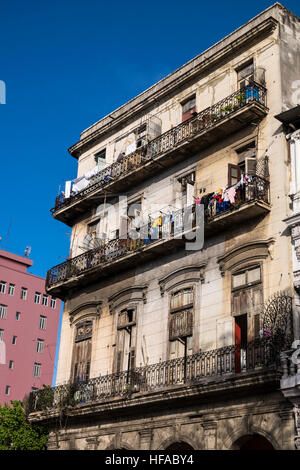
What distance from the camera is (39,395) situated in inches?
923

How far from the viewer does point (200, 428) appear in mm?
17641

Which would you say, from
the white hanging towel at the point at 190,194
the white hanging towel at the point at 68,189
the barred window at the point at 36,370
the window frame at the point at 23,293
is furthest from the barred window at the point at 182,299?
the window frame at the point at 23,293

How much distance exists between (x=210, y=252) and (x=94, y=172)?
8.38 metres

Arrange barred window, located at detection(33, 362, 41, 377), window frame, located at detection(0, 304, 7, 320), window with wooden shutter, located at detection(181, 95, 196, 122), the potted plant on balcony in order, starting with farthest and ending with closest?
1. barred window, located at detection(33, 362, 41, 377)
2. window frame, located at detection(0, 304, 7, 320)
3. window with wooden shutter, located at detection(181, 95, 196, 122)
4. the potted plant on balcony

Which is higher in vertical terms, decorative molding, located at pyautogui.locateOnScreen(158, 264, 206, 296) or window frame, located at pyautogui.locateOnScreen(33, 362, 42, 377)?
window frame, located at pyautogui.locateOnScreen(33, 362, 42, 377)

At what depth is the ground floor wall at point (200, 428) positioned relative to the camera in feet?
52.3

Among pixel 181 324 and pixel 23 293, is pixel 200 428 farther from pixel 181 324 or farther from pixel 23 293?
pixel 23 293

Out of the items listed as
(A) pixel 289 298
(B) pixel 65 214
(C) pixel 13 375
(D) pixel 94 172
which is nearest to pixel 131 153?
(D) pixel 94 172

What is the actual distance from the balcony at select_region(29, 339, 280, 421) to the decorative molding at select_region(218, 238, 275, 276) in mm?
2476

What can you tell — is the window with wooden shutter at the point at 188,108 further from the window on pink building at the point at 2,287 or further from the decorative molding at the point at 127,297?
the window on pink building at the point at 2,287

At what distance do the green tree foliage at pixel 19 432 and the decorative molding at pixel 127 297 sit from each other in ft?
18.1

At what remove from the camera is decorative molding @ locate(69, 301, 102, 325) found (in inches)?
921

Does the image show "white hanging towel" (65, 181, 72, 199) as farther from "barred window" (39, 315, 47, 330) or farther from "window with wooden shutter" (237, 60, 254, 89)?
"barred window" (39, 315, 47, 330)

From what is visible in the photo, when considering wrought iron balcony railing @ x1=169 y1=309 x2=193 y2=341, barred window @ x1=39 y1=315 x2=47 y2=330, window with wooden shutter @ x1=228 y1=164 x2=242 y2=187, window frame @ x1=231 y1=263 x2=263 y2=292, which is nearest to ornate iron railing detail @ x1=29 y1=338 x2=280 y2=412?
wrought iron balcony railing @ x1=169 y1=309 x2=193 y2=341
